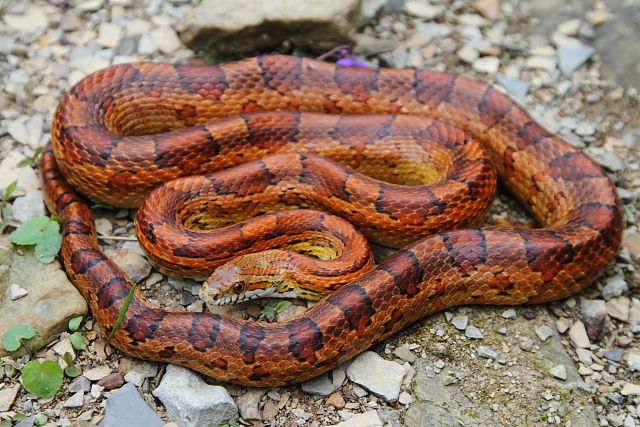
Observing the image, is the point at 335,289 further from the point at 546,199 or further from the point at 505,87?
the point at 505,87

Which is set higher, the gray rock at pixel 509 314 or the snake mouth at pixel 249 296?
the snake mouth at pixel 249 296

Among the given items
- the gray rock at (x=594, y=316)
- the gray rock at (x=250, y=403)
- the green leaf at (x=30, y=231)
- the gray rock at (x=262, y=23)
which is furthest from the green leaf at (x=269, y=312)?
the gray rock at (x=262, y=23)

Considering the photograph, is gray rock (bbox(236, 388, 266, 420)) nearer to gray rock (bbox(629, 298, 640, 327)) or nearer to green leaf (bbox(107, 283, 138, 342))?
green leaf (bbox(107, 283, 138, 342))

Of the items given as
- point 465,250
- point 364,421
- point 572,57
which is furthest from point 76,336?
point 572,57

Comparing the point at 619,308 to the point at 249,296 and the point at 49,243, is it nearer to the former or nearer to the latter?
the point at 249,296

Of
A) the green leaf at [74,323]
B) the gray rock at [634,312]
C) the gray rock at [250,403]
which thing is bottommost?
the gray rock at [250,403]

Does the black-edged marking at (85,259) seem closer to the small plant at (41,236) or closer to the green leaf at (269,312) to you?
the small plant at (41,236)
